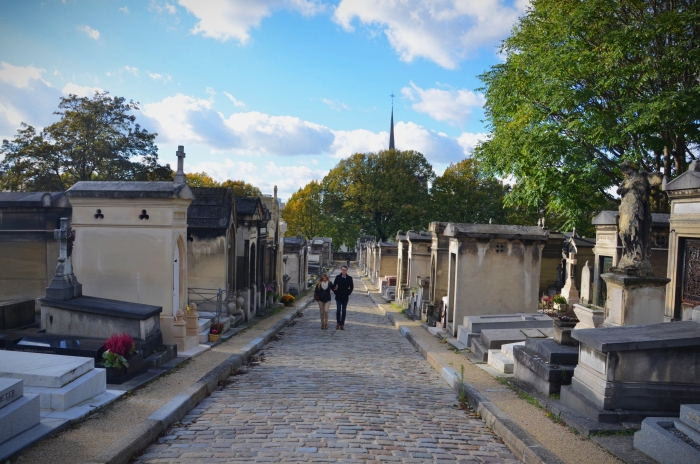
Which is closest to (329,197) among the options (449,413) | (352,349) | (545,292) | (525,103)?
(545,292)

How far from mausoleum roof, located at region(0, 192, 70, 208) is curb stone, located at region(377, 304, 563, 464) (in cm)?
804

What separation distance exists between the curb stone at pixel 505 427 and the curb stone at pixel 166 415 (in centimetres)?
333

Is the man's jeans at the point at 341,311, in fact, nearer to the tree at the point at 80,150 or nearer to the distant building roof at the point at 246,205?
the distant building roof at the point at 246,205

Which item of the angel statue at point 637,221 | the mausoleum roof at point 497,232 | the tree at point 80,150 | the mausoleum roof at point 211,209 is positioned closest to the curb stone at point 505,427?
the angel statue at point 637,221

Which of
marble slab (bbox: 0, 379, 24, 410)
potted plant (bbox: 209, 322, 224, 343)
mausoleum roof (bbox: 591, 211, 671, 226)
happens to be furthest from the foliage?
mausoleum roof (bbox: 591, 211, 671, 226)

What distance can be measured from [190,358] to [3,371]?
370 centimetres

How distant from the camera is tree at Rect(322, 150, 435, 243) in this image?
4644 cm

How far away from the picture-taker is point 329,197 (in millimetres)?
49344

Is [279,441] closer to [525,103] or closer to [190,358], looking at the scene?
[190,358]

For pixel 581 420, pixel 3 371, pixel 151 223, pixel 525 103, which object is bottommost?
pixel 581 420

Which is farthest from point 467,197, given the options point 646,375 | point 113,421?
point 113,421

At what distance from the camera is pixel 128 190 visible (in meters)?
9.32

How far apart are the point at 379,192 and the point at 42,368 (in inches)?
1647

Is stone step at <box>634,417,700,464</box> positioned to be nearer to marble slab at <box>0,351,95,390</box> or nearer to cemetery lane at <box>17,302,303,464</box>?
cemetery lane at <box>17,302,303,464</box>
